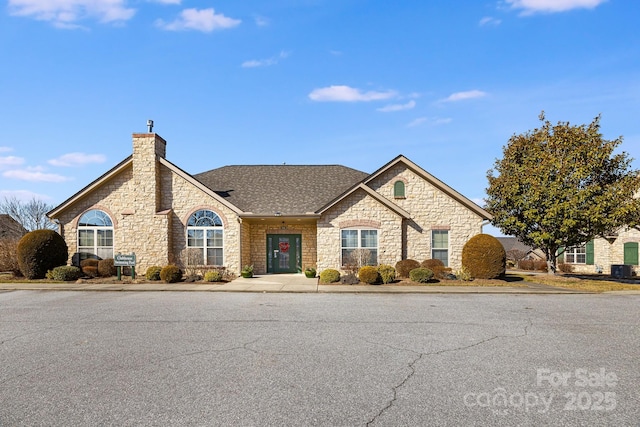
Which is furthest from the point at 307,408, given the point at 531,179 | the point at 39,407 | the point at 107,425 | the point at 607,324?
the point at 531,179

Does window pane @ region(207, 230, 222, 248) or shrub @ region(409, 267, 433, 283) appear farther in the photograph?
window pane @ region(207, 230, 222, 248)

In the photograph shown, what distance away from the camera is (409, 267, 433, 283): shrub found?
2028 centimetres

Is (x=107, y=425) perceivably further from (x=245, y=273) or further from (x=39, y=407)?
(x=245, y=273)

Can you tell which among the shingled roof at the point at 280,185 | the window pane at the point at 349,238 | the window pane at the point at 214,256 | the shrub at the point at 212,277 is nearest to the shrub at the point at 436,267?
the window pane at the point at 349,238

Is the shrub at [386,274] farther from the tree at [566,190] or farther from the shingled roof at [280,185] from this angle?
the tree at [566,190]

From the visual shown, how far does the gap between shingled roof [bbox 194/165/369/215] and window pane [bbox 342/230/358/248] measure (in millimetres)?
2169

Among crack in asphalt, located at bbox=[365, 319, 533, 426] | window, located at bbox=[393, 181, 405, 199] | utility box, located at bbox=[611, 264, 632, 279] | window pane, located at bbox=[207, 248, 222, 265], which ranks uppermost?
window, located at bbox=[393, 181, 405, 199]

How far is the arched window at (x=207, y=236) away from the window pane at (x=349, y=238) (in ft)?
20.4

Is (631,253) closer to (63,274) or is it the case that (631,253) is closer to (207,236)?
(207,236)

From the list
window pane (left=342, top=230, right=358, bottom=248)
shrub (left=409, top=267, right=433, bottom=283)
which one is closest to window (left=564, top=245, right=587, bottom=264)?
shrub (left=409, top=267, right=433, bottom=283)

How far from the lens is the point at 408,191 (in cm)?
2431

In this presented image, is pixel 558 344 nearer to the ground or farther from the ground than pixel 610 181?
nearer to the ground

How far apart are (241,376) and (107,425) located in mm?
2013

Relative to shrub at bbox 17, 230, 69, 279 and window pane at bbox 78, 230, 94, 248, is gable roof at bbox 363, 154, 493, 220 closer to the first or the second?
window pane at bbox 78, 230, 94, 248
